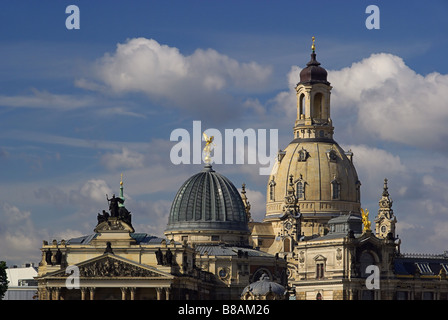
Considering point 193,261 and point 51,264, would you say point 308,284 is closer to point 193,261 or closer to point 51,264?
point 193,261

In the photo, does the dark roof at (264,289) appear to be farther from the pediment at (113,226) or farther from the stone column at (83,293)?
the stone column at (83,293)

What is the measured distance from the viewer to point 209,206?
616 feet

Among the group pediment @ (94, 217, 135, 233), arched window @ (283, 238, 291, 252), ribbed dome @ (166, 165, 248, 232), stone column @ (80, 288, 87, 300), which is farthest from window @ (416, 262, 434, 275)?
stone column @ (80, 288, 87, 300)

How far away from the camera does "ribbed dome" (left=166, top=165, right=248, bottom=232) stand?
187125 millimetres

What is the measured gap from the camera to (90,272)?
160 metres

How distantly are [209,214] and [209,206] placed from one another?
3.82 ft

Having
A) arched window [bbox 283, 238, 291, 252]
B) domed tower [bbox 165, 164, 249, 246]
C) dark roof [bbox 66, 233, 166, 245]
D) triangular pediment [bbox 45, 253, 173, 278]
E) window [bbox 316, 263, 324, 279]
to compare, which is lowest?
triangular pediment [bbox 45, 253, 173, 278]

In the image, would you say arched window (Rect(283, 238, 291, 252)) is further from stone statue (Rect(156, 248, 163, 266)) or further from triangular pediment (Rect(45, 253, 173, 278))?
triangular pediment (Rect(45, 253, 173, 278))

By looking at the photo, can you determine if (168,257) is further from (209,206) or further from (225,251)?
(209,206)

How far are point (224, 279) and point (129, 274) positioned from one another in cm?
2162

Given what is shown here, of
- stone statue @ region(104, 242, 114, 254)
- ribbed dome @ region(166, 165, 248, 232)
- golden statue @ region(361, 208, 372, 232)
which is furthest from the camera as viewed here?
ribbed dome @ region(166, 165, 248, 232)

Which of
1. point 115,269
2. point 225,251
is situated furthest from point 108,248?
point 225,251

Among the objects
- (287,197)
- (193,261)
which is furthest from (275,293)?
(287,197)

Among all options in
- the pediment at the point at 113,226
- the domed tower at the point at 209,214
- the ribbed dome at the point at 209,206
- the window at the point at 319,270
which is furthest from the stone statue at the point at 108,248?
the window at the point at 319,270
